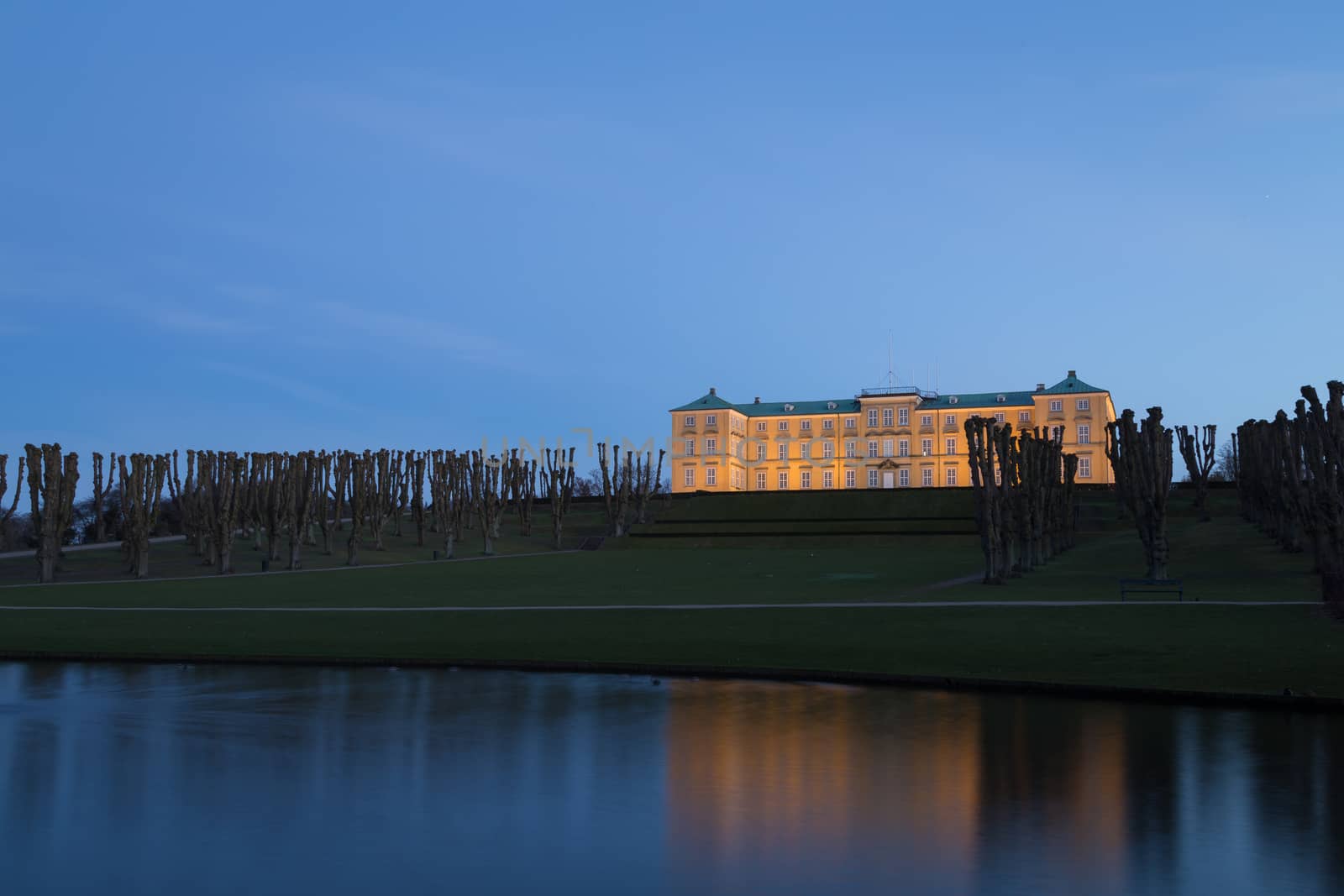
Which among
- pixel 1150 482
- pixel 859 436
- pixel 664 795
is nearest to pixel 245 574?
pixel 1150 482

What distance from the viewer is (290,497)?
5588 cm

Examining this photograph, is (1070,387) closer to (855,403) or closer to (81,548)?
(855,403)

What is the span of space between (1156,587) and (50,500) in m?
44.9

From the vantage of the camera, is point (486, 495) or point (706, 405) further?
point (706, 405)

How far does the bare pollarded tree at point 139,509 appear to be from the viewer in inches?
2099

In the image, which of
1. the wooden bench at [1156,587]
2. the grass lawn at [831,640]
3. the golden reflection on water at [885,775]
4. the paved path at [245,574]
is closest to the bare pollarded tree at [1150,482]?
the wooden bench at [1156,587]

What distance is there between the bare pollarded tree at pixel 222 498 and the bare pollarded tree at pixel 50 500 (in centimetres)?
578

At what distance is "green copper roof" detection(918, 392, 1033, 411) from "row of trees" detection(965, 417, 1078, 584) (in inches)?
2674

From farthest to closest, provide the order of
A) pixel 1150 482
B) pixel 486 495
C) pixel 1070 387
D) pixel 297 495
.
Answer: pixel 1070 387 < pixel 486 495 < pixel 297 495 < pixel 1150 482

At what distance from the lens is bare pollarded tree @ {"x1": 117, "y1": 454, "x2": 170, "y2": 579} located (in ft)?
175

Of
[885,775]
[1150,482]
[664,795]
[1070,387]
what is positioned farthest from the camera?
[1070,387]

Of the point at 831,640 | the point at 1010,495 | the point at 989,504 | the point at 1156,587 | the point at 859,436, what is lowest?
the point at 831,640

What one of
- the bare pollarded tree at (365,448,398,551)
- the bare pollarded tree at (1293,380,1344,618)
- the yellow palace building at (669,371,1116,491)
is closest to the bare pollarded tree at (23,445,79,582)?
the bare pollarded tree at (365,448,398,551)

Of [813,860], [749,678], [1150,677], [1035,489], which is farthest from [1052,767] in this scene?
[1035,489]
